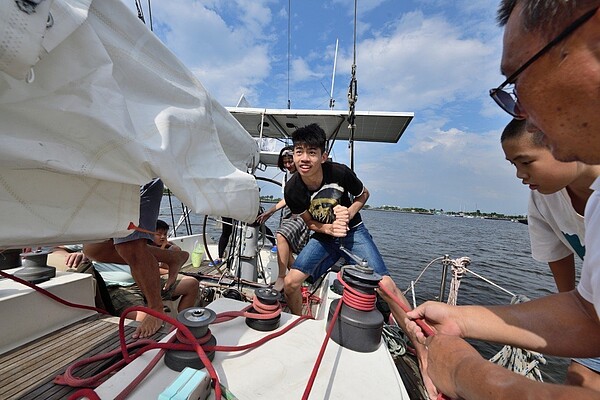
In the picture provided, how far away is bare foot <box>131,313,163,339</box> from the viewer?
1.61 metres

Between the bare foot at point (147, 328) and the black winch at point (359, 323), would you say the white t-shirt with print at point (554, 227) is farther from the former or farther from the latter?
the bare foot at point (147, 328)

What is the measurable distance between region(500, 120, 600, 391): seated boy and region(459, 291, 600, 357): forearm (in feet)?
1.92

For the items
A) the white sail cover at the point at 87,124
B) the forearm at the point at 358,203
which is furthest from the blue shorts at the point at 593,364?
the white sail cover at the point at 87,124

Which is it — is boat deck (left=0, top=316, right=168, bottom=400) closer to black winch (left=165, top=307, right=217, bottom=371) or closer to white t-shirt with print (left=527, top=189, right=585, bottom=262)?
black winch (left=165, top=307, right=217, bottom=371)

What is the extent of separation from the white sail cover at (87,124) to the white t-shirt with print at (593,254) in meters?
1.15

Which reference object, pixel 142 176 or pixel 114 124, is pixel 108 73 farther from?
pixel 142 176

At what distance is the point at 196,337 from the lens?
1.02 m

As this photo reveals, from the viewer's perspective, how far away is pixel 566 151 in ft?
2.16

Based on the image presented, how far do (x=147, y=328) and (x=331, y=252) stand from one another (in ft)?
5.27

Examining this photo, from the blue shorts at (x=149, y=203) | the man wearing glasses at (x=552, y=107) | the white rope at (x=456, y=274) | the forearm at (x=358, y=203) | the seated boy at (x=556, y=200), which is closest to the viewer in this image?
the man wearing glasses at (x=552, y=107)

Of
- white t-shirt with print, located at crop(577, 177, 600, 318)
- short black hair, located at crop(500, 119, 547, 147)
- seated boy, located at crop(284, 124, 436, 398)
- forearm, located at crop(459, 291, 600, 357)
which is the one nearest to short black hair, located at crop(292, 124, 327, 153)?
seated boy, located at crop(284, 124, 436, 398)

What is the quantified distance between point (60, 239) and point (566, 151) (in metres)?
1.35

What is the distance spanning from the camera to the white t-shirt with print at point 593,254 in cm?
67

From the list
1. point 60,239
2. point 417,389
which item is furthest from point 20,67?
point 417,389
